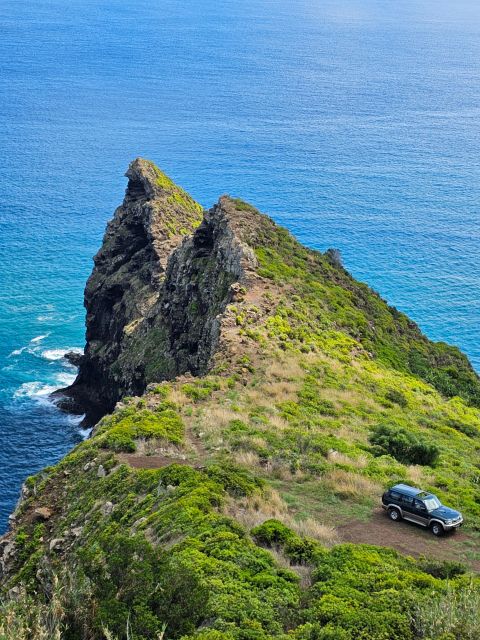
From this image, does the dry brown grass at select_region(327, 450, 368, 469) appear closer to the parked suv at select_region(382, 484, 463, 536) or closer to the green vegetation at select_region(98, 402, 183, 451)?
the parked suv at select_region(382, 484, 463, 536)

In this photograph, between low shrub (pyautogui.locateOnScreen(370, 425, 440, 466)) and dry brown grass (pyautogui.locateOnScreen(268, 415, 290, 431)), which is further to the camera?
dry brown grass (pyautogui.locateOnScreen(268, 415, 290, 431))

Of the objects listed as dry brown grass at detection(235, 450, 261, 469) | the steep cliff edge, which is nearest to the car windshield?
dry brown grass at detection(235, 450, 261, 469)

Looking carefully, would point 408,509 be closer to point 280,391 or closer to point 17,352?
point 280,391

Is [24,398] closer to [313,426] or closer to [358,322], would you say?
[358,322]

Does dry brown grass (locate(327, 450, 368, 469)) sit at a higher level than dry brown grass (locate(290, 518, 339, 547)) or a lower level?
higher

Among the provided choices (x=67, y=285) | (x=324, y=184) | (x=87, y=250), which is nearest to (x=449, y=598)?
(x=67, y=285)
